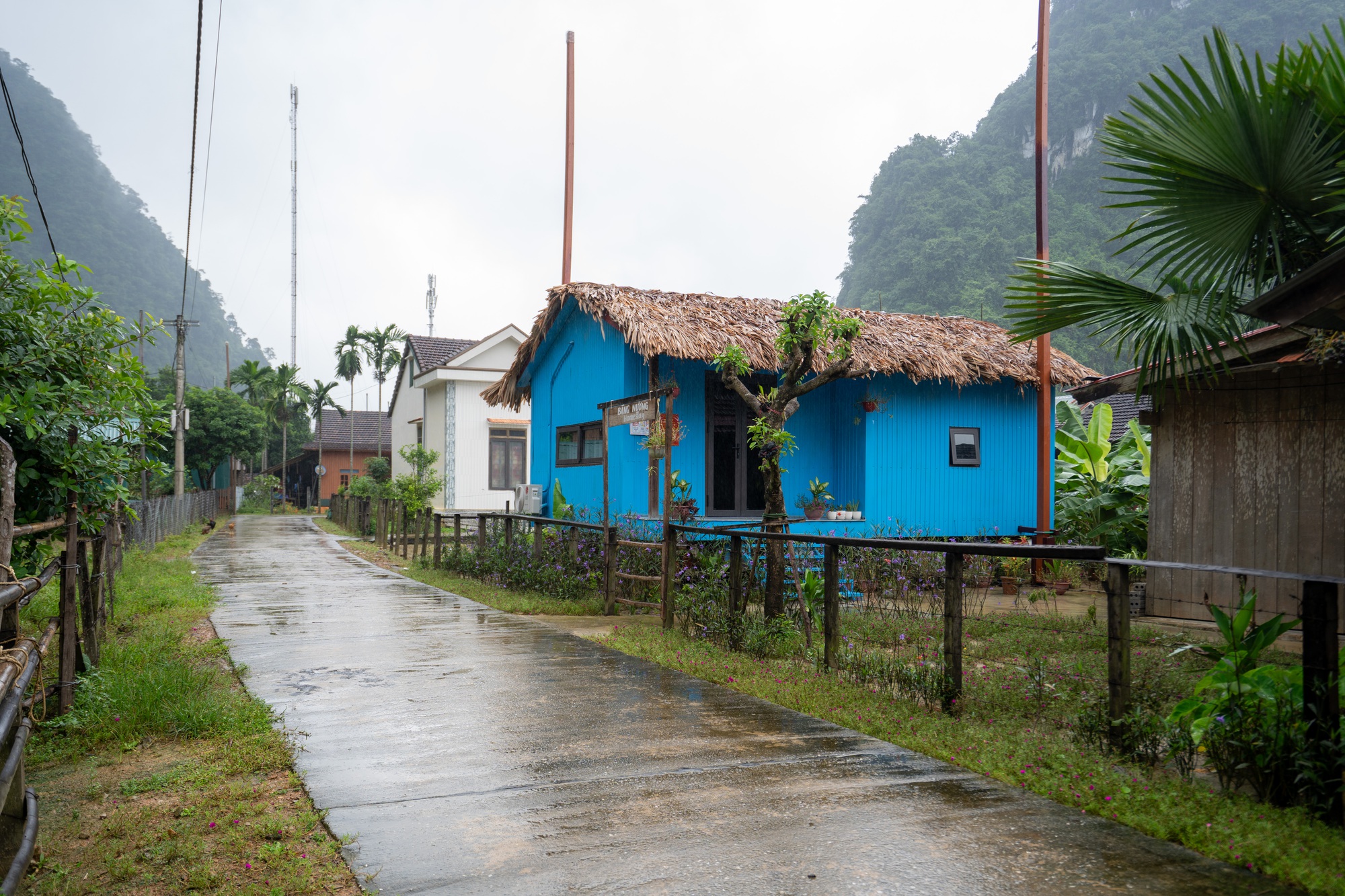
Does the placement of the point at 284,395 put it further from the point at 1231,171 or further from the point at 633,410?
the point at 1231,171

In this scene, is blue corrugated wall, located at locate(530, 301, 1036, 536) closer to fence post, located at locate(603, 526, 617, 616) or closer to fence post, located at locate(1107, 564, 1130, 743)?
fence post, located at locate(603, 526, 617, 616)

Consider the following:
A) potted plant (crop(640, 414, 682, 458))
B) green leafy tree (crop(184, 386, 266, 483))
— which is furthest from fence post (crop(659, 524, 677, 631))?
green leafy tree (crop(184, 386, 266, 483))

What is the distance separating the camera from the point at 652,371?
12938mm

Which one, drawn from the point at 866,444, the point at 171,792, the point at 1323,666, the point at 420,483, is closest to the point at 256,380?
the point at 420,483

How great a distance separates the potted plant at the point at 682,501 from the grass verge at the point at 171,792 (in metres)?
5.48

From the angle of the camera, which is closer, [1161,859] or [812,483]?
[1161,859]

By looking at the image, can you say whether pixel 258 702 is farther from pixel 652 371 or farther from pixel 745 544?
pixel 652 371

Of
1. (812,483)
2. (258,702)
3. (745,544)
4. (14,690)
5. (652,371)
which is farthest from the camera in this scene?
(812,483)

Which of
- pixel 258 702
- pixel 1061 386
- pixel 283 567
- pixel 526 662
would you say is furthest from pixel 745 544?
pixel 283 567

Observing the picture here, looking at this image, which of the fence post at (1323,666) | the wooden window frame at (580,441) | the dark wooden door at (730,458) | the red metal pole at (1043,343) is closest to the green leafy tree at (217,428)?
the wooden window frame at (580,441)

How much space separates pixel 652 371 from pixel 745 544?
4798 mm

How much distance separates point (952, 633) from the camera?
5.47 m

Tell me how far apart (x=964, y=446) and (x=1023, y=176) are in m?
47.3

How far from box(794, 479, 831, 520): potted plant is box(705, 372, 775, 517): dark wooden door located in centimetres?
59
